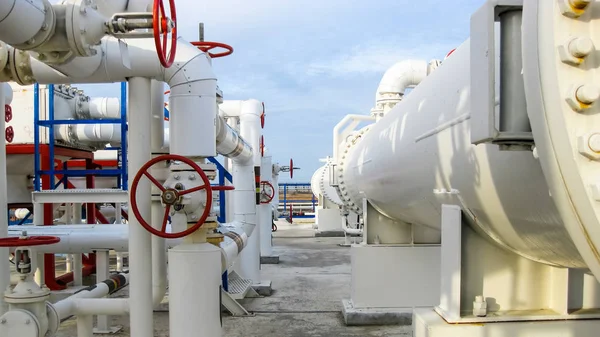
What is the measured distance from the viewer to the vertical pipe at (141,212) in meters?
3.04

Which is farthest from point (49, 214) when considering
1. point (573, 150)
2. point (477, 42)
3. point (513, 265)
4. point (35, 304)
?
point (573, 150)

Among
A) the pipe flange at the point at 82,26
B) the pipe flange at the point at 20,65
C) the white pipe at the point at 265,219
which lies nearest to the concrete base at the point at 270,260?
the white pipe at the point at 265,219

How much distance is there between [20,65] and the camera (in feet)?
9.30

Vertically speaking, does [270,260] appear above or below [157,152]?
below

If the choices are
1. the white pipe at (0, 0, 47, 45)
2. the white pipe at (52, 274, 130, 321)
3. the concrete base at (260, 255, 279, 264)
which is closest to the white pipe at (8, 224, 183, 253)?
the white pipe at (52, 274, 130, 321)

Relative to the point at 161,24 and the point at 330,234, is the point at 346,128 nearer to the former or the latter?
the point at 330,234

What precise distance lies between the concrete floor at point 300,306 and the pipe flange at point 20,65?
257 cm

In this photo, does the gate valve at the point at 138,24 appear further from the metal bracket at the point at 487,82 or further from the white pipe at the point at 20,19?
the metal bracket at the point at 487,82

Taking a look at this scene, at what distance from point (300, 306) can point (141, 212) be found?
2.97 meters

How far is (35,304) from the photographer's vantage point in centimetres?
279

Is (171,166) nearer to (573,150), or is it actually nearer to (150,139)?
(150,139)

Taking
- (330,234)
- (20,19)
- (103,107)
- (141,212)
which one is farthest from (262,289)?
(330,234)

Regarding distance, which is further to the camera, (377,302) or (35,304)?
(377,302)

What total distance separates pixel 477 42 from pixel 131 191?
2.10 m
